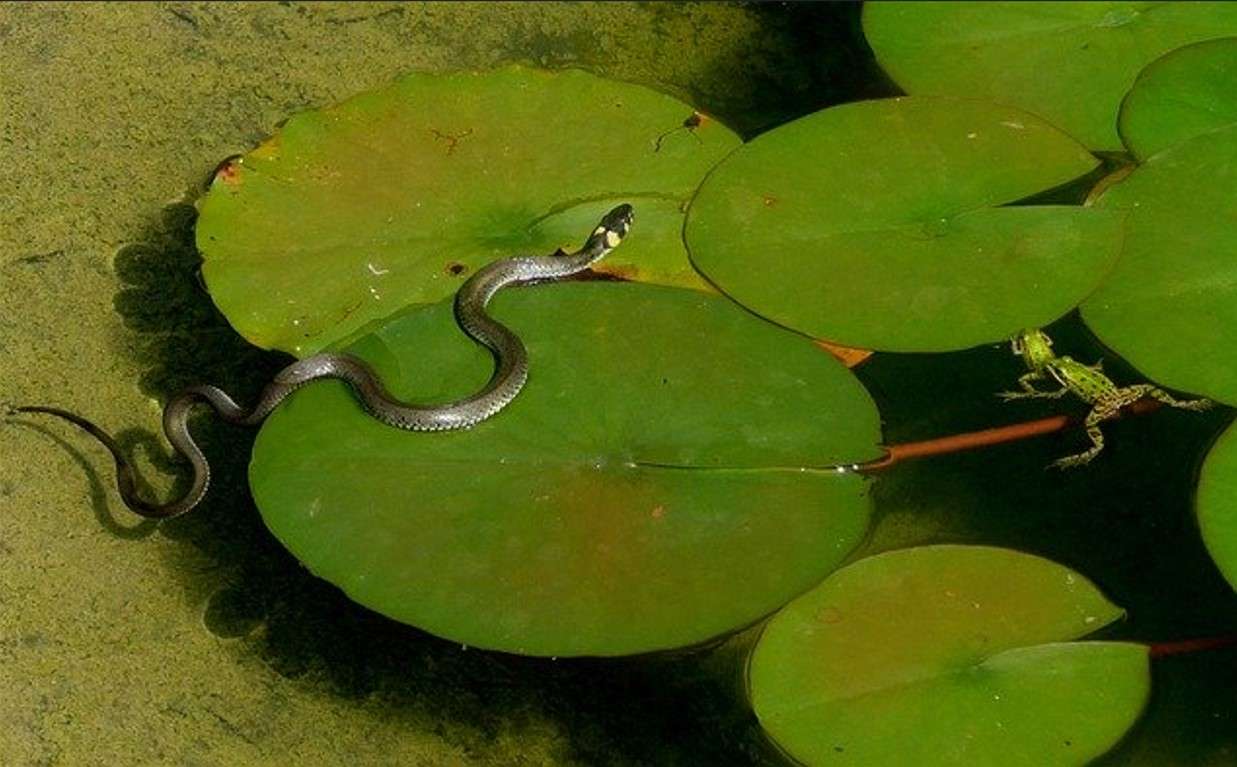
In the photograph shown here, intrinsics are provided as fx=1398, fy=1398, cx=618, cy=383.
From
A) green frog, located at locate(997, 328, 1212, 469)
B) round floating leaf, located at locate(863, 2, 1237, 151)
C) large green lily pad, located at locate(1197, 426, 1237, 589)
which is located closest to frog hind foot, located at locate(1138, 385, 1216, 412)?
green frog, located at locate(997, 328, 1212, 469)

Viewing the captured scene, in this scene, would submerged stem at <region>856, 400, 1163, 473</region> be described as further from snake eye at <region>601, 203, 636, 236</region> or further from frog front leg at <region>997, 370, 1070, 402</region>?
snake eye at <region>601, 203, 636, 236</region>

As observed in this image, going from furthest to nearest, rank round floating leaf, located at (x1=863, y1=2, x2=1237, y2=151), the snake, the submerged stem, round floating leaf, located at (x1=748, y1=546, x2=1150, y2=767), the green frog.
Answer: round floating leaf, located at (x1=863, y1=2, x2=1237, y2=151) → the green frog → the submerged stem → the snake → round floating leaf, located at (x1=748, y1=546, x2=1150, y2=767)

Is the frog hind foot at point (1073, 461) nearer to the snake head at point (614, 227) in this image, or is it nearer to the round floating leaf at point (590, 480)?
the round floating leaf at point (590, 480)

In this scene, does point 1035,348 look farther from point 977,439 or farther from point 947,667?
point 947,667

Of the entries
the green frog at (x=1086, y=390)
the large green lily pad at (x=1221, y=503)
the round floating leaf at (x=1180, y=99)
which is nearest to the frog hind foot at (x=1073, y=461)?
the green frog at (x=1086, y=390)

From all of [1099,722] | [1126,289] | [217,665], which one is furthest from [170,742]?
[1126,289]
